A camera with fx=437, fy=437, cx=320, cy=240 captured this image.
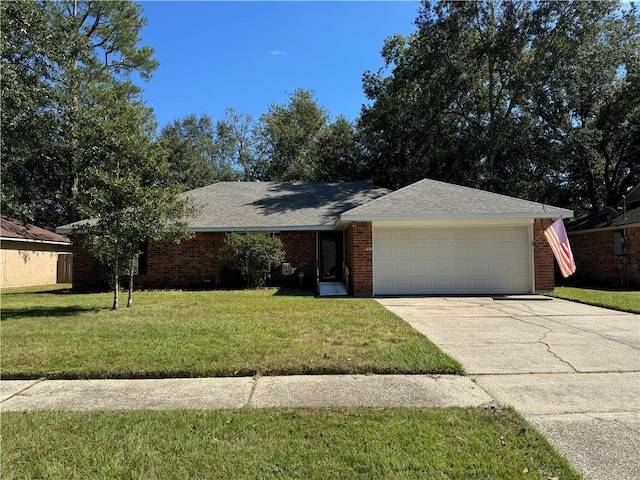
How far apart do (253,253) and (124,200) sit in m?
5.66

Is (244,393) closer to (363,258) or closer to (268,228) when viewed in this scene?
(363,258)

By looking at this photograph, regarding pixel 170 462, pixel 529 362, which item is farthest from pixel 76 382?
pixel 529 362

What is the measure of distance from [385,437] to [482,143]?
69.0 ft

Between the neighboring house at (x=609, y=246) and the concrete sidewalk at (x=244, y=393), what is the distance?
49.7 feet

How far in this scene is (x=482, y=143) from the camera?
857 inches

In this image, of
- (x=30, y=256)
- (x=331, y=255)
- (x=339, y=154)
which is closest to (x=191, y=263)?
(x=331, y=255)

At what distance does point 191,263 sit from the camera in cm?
1591

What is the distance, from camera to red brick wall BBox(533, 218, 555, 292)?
41.8 ft

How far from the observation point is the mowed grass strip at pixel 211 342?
4973 mm

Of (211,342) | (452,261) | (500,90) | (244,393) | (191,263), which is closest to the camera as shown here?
(244,393)

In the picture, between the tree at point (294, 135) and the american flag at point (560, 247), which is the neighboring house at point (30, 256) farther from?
the american flag at point (560, 247)

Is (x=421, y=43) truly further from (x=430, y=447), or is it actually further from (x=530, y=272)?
(x=430, y=447)

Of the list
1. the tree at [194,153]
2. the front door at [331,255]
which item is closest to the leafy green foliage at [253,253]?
the front door at [331,255]

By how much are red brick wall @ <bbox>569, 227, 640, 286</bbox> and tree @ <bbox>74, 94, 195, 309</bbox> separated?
15883 millimetres
